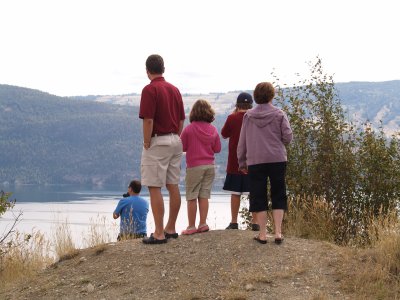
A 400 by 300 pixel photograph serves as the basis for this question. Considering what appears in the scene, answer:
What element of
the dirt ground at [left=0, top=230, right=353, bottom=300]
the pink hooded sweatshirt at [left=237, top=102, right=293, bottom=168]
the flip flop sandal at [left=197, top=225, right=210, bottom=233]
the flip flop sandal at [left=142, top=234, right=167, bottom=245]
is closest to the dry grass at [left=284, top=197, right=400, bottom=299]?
the dirt ground at [left=0, top=230, right=353, bottom=300]

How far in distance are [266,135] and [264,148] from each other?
146 mm

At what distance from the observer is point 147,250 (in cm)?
752

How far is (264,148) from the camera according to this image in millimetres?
7125

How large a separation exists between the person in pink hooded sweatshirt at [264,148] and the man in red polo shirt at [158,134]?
774mm

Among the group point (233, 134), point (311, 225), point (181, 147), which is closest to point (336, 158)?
point (311, 225)

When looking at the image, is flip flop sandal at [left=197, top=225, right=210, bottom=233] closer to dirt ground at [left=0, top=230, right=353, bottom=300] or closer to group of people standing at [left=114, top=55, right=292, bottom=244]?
dirt ground at [left=0, top=230, right=353, bottom=300]

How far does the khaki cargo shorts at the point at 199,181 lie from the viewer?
7824 millimetres

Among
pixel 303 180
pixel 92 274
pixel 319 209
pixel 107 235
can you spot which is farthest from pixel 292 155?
pixel 92 274

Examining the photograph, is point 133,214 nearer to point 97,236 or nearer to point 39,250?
point 97,236

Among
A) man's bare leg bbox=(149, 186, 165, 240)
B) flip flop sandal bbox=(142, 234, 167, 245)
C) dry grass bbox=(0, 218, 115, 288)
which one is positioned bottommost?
dry grass bbox=(0, 218, 115, 288)

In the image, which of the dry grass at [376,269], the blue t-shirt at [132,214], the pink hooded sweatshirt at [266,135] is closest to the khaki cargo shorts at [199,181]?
the pink hooded sweatshirt at [266,135]

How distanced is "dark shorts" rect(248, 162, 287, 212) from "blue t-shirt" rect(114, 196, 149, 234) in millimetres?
2204

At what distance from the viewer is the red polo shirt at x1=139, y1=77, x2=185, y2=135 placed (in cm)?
712

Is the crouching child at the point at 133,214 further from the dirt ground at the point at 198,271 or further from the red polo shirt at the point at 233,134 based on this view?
the red polo shirt at the point at 233,134
